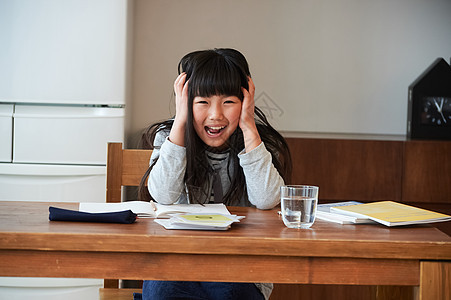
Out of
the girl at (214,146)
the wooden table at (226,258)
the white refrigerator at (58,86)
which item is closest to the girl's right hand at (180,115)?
the girl at (214,146)

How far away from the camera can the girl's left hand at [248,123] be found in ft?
4.75

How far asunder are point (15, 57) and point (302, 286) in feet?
5.04

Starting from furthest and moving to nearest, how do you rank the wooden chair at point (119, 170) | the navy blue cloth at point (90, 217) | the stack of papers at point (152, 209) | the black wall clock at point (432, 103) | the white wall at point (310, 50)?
the white wall at point (310, 50) < the black wall clock at point (432, 103) < the wooden chair at point (119, 170) < the stack of papers at point (152, 209) < the navy blue cloth at point (90, 217)

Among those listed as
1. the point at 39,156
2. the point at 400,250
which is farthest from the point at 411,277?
the point at 39,156

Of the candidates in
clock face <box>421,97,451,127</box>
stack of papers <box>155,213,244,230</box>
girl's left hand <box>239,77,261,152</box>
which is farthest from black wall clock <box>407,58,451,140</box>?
stack of papers <box>155,213,244,230</box>

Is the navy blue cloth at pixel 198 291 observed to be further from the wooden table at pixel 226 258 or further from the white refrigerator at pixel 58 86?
the white refrigerator at pixel 58 86

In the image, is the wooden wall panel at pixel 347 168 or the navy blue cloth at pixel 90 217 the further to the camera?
the wooden wall panel at pixel 347 168

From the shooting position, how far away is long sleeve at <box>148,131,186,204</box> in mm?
1431

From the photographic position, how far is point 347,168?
8.06ft

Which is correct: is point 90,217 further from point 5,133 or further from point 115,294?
point 5,133

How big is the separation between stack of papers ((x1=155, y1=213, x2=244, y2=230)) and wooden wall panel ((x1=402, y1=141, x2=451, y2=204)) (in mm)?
1567

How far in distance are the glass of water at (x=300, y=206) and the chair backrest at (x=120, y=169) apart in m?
0.61

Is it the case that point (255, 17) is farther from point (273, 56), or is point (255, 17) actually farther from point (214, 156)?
point (214, 156)

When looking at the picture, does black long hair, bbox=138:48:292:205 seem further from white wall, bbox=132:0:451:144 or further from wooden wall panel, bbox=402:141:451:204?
white wall, bbox=132:0:451:144
